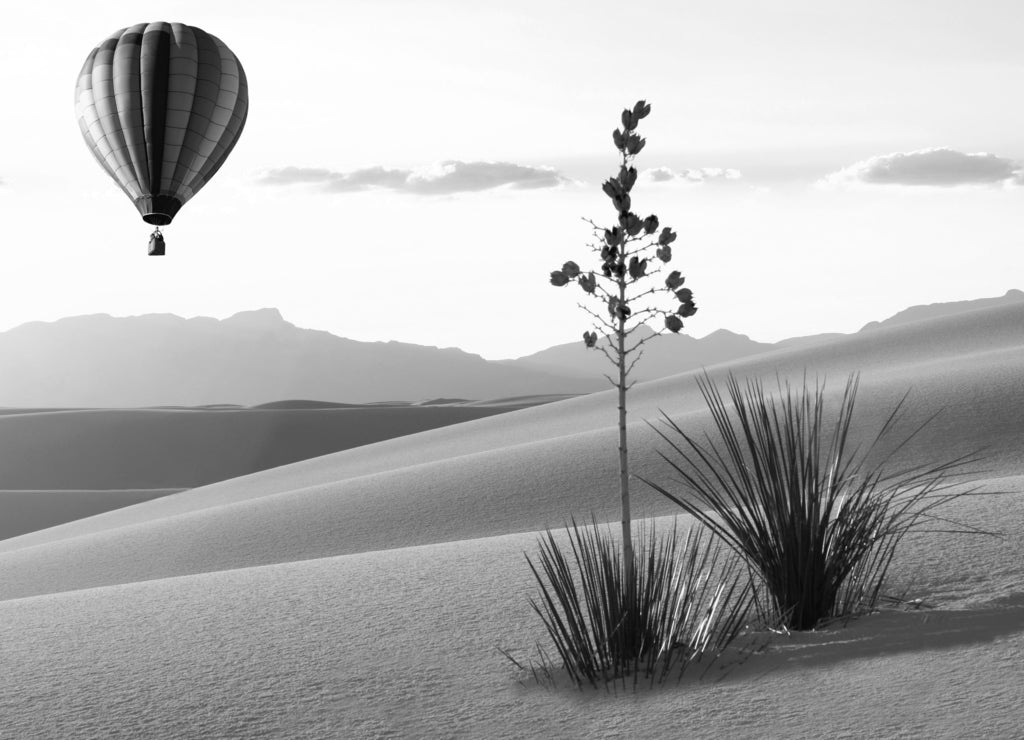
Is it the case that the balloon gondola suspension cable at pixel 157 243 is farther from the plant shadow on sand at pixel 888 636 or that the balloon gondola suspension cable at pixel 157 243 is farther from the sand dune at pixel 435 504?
the plant shadow on sand at pixel 888 636

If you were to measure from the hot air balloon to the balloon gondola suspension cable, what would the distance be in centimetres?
43

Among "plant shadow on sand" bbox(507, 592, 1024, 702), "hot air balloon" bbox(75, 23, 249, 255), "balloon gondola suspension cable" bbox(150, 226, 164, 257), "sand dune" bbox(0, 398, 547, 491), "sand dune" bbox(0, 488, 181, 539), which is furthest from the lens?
"sand dune" bbox(0, 398, 547, 491)

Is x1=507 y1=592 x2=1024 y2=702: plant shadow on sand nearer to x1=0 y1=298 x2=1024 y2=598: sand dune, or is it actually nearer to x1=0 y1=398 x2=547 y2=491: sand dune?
x1=0 y1=298 x2=1024 y2=598: sand dune

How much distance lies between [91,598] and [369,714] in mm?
3337

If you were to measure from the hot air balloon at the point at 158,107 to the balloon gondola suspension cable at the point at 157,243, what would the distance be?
0.43 meters

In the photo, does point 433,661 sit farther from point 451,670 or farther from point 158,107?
point 158,107

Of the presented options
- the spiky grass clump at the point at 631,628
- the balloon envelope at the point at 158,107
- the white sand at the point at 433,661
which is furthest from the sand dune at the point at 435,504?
the spiky grass clump at the point at 631,628

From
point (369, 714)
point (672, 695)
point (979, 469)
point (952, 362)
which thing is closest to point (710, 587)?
point (672, 695)

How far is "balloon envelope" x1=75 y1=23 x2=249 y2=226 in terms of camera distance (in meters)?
15.7

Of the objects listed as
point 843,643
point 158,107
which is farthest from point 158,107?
point 843,643

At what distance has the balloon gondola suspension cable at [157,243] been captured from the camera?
55.6 feet

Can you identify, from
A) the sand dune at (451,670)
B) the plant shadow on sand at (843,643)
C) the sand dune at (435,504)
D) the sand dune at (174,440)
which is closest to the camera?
the sand dune at (451,670)

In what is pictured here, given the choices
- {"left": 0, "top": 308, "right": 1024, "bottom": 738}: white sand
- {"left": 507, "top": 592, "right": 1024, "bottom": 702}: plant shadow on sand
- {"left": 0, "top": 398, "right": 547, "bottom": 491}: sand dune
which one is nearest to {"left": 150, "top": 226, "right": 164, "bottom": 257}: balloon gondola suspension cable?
{"left": 0, "top": 308, "right": 1024, "bottom": 738}: white sand

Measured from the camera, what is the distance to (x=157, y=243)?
17.0m
